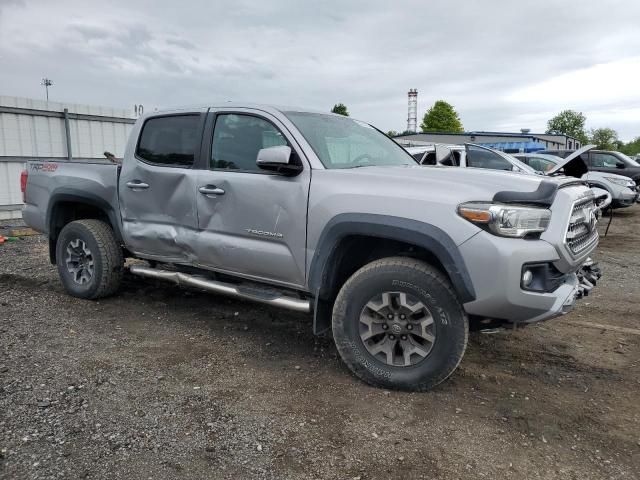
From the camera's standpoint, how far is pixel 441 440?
2.71 metres

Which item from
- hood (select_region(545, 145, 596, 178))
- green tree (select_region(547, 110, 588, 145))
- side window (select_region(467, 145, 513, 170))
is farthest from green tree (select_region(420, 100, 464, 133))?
hood (select_region(545, 145, 596, 178))

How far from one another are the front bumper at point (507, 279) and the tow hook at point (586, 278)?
407 mm

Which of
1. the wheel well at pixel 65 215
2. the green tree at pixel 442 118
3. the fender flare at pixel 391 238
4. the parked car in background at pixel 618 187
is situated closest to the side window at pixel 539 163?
the parked car in background at pixel 618 187

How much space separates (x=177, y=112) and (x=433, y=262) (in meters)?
2.69

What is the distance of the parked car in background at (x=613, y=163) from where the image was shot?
15.2 metres

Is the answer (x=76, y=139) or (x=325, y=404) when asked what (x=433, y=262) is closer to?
(x=325, y=404)

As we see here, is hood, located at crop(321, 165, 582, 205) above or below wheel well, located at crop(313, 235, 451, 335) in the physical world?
above

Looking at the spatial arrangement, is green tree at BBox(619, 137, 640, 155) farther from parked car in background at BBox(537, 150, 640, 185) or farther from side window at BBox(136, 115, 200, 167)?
side window at BBox(136, 115, 200, 167)

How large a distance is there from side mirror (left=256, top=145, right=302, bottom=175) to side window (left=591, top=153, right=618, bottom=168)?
15.1m

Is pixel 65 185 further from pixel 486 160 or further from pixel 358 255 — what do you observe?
pixel 486 160

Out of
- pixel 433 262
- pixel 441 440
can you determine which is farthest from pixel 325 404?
pixel 433 262

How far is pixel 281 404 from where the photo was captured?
310cm

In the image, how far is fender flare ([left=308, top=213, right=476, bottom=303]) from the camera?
9.52 ft

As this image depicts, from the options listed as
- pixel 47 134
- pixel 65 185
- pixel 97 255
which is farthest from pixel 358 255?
pixel 47 134
